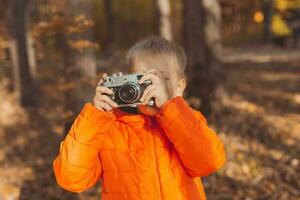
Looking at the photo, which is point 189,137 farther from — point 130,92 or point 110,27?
point 110,27

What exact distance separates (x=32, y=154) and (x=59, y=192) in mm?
2902

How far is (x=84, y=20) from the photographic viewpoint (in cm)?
698

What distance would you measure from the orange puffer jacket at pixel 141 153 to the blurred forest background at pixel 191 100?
127 cm

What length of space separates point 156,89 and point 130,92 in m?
0.14

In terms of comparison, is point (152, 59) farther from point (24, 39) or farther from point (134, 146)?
point (24, 39)

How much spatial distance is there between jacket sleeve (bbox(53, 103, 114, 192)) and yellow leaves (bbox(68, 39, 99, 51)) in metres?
4.34

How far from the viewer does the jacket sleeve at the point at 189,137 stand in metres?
2.77

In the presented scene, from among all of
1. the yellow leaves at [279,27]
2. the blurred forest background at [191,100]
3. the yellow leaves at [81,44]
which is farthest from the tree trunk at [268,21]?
the yellow leaves at [81,44]

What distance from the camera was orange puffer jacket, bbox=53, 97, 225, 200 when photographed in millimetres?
2809

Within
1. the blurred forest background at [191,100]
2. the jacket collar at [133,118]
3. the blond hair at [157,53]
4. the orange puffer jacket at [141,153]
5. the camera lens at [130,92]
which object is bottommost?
the blurred forest background at [191,100]

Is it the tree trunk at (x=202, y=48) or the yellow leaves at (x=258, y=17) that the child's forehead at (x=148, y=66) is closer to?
the tree trunk at (x=202, y=48)

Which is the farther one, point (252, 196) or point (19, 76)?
point (19, 76)

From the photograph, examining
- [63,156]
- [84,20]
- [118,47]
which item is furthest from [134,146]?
[118,47]

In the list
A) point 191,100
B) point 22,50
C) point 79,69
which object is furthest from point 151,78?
point 22,50
